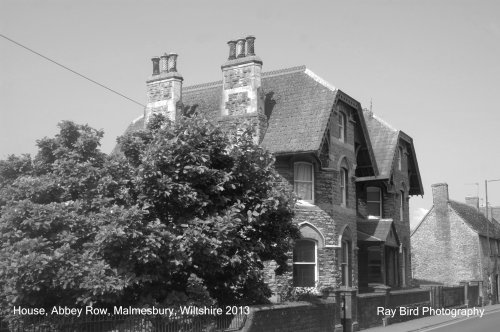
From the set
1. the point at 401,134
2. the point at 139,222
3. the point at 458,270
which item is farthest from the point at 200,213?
the point at 458,270

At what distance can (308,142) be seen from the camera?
83.1 ft

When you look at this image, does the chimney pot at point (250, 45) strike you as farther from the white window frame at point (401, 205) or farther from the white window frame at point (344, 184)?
the white window frame at point (401, 205)

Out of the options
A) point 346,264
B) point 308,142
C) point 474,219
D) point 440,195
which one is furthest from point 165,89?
point 474,219

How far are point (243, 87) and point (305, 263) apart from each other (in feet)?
25.6

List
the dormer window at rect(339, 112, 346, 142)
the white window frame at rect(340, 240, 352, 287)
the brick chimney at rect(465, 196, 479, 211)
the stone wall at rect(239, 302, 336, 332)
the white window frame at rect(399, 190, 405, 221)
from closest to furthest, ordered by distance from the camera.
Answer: the stone wall at rect(239, 302, 336, 332) < the white window frame at rect(340, 240, 352, 287) < the dormer window at rect(339, 112, 346, 142) < the white window frame at rect(399, 190, 405, 221) < the brick chimney at rect(465, 196, 479, 211)

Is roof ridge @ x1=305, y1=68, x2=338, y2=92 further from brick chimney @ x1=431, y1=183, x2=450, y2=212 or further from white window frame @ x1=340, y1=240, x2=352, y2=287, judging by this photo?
brick chimney @ x1=431, y1=183, x2=450, y2=212

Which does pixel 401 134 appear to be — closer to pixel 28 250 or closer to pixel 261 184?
pixel 261 184

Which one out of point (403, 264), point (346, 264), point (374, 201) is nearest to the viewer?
point (346, 264)

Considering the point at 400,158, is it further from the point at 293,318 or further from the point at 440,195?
the point at 293,318

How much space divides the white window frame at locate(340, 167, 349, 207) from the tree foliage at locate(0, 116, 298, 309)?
31.2 ft

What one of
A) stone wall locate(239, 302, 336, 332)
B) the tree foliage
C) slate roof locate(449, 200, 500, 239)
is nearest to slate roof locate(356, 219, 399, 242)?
stone wall locate(239, 302, 336, 332)

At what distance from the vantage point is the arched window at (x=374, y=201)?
1366 inches

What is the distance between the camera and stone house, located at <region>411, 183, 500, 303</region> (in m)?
49.5

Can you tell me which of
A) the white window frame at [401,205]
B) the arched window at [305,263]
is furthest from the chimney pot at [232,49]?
the white window frame at [401,205]
